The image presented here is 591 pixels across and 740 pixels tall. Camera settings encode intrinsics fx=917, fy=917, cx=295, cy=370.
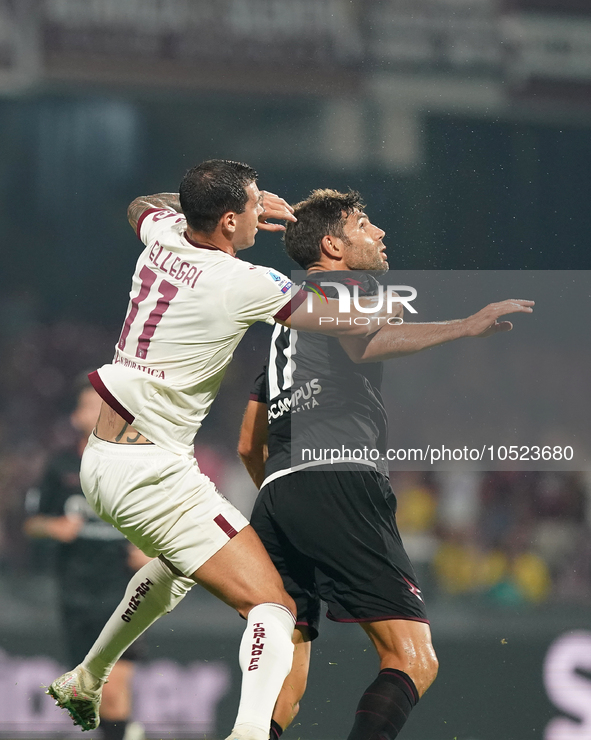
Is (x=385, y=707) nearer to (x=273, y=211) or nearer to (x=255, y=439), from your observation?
(x=255, y=439)

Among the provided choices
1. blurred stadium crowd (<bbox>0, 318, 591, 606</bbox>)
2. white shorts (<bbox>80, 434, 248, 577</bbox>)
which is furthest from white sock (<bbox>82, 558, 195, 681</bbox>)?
blurred stadium crowd (<bbox>0, 318, 591, 606</bbox>)

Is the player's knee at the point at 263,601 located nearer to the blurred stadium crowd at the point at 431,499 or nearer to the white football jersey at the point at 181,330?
the white football jersey at the point at 181,330

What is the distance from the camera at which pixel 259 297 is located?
Answer: 2.88 m

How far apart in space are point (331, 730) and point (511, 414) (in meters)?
1.96

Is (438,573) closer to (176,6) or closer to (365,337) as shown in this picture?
(365,337)

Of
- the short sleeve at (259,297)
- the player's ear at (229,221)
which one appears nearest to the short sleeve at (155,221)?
the player's ear at (229,221)

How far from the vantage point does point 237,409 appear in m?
5.52

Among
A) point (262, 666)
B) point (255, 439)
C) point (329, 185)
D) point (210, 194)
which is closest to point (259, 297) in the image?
point (210, 194)

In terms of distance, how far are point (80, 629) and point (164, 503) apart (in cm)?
224

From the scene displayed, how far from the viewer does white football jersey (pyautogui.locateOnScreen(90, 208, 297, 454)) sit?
9.53 feet

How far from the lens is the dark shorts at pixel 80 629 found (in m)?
4.76

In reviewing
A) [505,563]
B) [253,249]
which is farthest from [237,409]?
[505,563]

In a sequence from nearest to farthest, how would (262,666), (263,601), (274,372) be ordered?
(262,666)
(263,601)
(274,372)

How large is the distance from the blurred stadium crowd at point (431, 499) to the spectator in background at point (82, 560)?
49cm
